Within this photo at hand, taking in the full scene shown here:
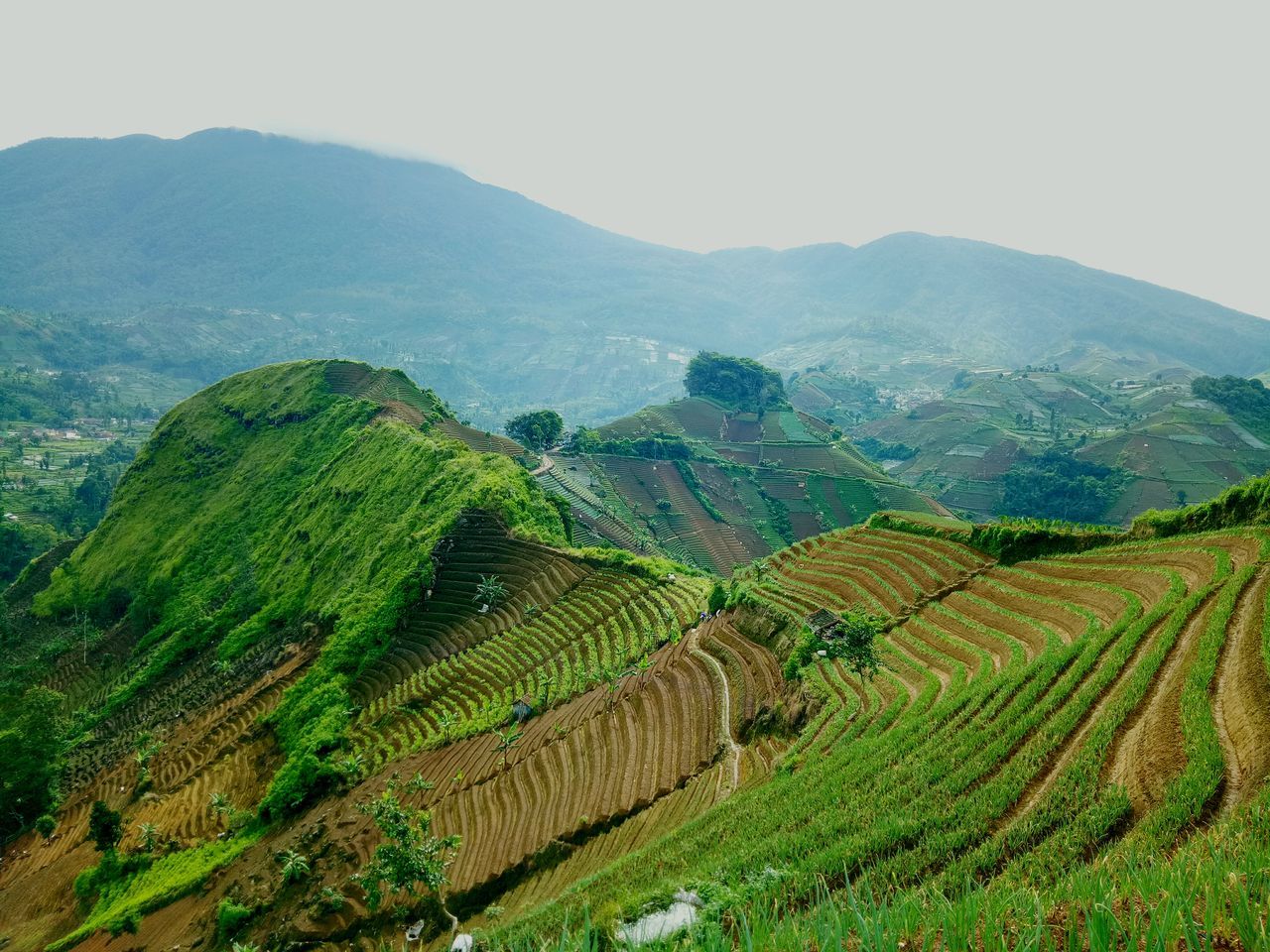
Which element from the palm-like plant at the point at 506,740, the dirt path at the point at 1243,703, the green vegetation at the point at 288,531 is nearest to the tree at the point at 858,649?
the dirt path at the point at 1243,703

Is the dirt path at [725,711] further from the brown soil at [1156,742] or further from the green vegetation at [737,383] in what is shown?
the green vegetation at [737,383]

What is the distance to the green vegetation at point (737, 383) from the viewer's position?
432 feet

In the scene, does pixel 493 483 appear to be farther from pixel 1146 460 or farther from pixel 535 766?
pixel 1146 460

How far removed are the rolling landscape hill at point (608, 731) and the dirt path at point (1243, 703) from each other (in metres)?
0.09

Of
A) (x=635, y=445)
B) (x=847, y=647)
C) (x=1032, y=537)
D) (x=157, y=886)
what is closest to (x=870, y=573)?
(x=1032, y=537)

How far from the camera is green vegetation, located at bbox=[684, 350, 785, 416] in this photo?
132 metres

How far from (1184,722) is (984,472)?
120639 mm

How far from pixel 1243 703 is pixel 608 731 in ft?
61.3

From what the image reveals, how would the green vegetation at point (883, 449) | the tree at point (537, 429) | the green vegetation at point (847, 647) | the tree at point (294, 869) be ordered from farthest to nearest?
1. the green vegetation at point (883, 449)
2. the tree at point (537, 429)
3. the green vegetation at point (847, 647)
4. the tree at point (294, 869)

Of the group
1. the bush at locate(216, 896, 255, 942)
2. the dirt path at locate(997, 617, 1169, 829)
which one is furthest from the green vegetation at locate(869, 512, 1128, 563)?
the bush at locate(216, 896, 255, 942)

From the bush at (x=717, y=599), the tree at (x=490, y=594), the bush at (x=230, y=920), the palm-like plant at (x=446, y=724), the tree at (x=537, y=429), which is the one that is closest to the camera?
the bush at (x=230, y=920)

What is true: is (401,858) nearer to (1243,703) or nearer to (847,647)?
(847,647)

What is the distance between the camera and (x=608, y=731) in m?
24.5

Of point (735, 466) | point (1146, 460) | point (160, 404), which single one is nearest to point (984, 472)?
point (1146, 460)
